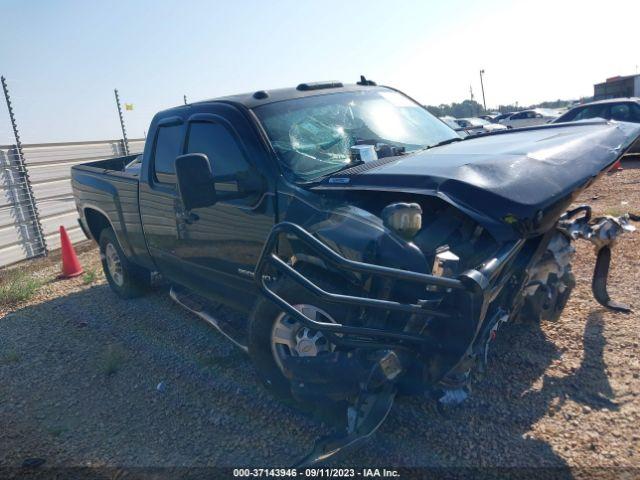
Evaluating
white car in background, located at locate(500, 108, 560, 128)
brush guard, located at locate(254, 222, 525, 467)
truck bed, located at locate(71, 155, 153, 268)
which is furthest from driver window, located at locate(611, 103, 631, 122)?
white car in background, located at locate(500, 108, 560, 128)

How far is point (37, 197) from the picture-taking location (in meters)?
9.28

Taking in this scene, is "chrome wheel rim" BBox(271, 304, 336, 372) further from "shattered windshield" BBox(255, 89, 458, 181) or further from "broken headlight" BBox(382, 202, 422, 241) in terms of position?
"shattered windshield" BBox(255, 89, 458, 181)

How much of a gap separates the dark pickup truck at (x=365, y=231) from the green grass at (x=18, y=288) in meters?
3.06

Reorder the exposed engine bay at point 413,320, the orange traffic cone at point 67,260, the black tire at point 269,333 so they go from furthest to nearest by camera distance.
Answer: the orange traffic cone at point 67,260 → the black tire at point 269,333 → the exposed engine bay at point 413,320

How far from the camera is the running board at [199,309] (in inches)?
139

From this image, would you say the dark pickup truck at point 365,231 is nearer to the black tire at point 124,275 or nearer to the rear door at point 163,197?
the rear door at point 163,197

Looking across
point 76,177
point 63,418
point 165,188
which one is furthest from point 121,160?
point 63,418

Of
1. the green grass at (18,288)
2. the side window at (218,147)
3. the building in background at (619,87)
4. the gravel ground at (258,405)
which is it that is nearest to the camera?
the gravel ground at (258,405)

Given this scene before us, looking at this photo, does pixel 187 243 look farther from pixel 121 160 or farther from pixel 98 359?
pixel 121 160

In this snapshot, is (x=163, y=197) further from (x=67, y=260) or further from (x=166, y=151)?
(x=67, y=260)

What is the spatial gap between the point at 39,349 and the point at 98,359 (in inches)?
32.6

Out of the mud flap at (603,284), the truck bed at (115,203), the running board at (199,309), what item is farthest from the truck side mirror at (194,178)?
the mud flap at (603,284)

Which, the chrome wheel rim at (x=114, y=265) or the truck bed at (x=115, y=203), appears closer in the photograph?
the truck bed at (x=115, y=203)

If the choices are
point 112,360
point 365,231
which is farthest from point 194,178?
point 112,360
